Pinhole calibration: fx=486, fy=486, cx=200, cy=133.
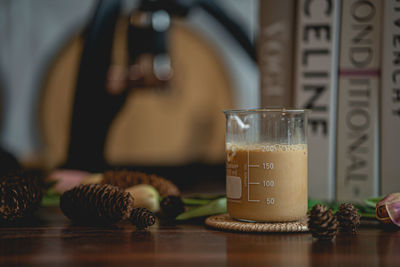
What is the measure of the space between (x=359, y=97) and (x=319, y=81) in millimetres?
85

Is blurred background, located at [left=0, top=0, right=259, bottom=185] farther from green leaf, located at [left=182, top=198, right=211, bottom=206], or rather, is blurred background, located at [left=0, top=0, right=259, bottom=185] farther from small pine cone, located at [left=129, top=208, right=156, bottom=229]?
small pine cone, located at [left=129, top=208, right=156, bottom=229]

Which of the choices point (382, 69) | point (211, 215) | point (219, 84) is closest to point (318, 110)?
point (382, 69)

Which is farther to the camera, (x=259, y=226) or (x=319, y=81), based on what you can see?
(x=319, y=81)

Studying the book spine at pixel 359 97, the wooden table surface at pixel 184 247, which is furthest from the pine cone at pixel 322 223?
the book spine at pixel 359 97

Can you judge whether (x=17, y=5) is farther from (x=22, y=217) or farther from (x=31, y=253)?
(x=31, y=253)

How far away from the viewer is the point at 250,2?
3.04 metres

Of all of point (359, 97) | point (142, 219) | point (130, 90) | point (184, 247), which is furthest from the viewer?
point (130, 90)

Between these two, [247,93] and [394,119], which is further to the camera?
[247,93]

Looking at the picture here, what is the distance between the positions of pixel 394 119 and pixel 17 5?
8.61 ft

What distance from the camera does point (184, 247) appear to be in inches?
23.7

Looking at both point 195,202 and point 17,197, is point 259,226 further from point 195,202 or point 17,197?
point 17,197

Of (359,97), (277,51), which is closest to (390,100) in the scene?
(359,97)

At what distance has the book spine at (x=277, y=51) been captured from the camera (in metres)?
1.02

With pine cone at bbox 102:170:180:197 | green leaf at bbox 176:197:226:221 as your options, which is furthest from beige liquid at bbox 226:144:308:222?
pine cone at bbox 102:170:180:197
